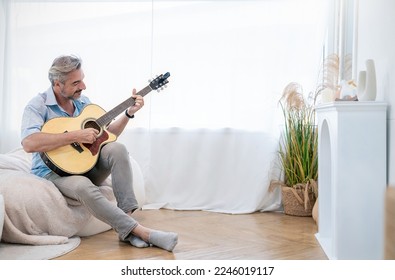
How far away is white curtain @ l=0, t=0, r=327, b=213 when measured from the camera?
3.10m

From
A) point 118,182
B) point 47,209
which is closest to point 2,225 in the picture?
point 47,209

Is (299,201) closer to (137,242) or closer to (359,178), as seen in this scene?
(359,178)

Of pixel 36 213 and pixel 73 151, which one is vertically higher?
pixel 73 151

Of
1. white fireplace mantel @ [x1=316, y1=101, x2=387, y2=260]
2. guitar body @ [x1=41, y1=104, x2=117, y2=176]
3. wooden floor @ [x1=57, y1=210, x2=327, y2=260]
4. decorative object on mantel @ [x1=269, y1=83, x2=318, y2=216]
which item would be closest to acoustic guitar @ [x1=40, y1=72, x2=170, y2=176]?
guitar body @ [x1=41, y1=104, x2=117, y2=176]

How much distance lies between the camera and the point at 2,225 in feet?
6.36

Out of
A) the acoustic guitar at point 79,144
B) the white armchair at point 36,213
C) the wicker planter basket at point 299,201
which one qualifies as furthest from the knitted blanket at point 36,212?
the wicker planter basket at point 299,201

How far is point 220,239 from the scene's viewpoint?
2.30 meters

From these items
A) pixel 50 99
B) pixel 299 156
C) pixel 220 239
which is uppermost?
pixel 50 99

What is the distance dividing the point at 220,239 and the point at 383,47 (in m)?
1.06

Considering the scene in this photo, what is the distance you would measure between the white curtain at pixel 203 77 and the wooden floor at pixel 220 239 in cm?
26

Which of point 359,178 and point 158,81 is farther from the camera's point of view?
point 158,81

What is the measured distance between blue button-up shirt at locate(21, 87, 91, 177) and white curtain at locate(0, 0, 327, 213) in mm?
976

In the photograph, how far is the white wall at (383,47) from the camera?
1.84m

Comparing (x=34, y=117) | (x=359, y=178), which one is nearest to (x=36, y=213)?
(x=34, y=117)
